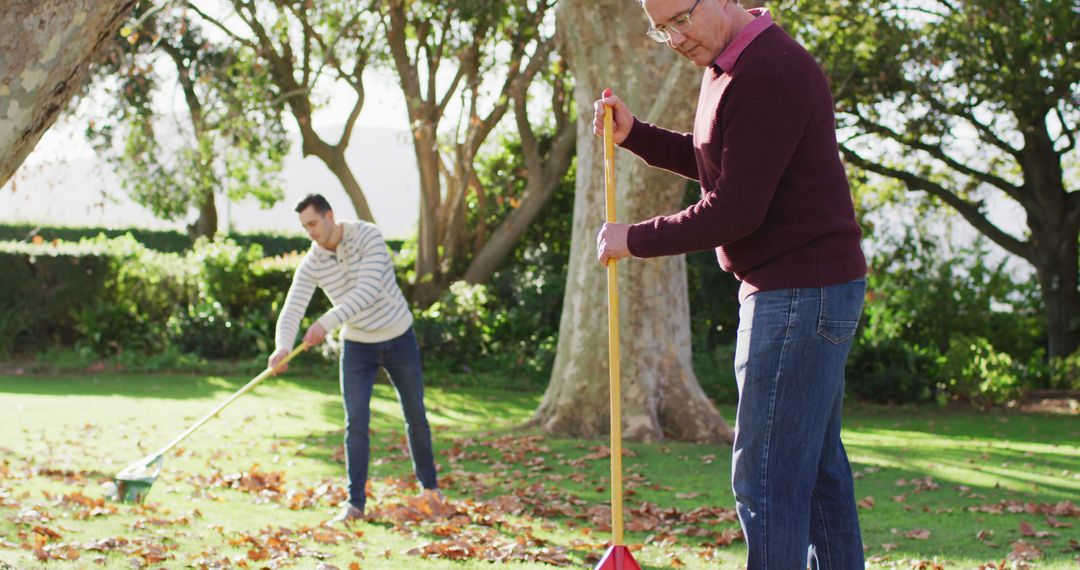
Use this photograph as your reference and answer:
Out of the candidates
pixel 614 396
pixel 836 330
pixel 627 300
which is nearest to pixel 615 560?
pixel 614 396

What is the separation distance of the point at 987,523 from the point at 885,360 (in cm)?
844

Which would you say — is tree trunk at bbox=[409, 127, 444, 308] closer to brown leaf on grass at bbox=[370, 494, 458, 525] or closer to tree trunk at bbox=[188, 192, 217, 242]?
brown leaf on grass at bbox=[370, 494, 458, 525]

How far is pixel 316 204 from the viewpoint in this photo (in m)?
6.50

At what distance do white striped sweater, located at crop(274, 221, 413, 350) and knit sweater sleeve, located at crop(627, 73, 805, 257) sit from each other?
345 cm

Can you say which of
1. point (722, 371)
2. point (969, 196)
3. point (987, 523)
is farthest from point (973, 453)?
point (969, 196)

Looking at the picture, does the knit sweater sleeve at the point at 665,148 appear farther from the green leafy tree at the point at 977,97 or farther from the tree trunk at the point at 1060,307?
the tree trunk at the point at 1060,307

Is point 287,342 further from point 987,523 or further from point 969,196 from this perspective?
point 969,196

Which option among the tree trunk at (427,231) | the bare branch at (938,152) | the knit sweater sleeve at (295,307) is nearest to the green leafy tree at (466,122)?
the tree trunk at (427,231)

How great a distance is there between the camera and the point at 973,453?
9.66 m

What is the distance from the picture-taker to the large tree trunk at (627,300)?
959 centimetres

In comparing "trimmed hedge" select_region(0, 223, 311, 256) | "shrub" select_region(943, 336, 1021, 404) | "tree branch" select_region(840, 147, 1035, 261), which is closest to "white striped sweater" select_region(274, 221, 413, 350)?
"shrub" select_region(943, 336, 1021, 404)

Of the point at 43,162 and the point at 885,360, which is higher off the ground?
the point at 43,162

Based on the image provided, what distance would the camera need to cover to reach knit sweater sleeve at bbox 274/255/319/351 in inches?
254

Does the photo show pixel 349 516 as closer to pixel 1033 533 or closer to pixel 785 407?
pixel 1033 533
